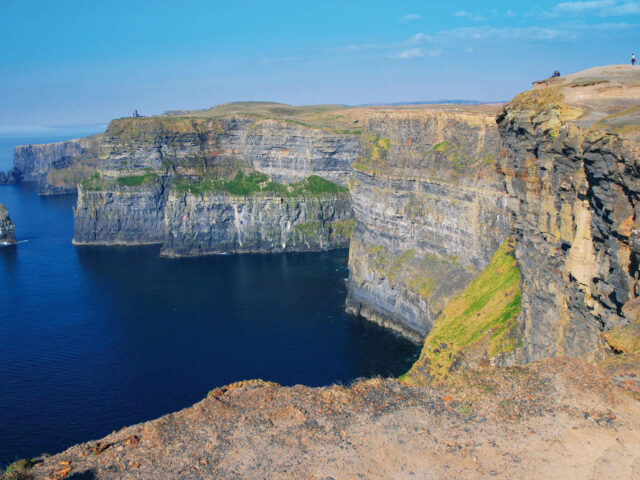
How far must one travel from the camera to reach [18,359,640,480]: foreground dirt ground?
731 inches

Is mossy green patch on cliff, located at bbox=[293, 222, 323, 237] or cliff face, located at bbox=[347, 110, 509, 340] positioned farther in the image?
mossy green patch on cliff, located at bbox=[293, 222, 323, 237]

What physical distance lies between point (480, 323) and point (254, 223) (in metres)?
92.5

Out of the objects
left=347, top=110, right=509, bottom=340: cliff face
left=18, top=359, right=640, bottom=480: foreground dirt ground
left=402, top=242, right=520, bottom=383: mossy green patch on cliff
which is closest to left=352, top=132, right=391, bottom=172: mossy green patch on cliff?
left=347, top=110, right=509, bottom=340: cliff face

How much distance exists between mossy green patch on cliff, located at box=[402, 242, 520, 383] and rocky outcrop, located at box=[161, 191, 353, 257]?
79.9 meters

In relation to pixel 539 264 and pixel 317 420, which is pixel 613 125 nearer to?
pixel 539 264

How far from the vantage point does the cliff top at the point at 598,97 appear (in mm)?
26609

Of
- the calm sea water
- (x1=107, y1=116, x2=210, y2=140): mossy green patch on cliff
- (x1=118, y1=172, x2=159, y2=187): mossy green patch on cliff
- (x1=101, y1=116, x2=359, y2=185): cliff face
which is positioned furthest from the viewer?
(x1=107, y1=116, x2=210, y2=140): mossy green patch on cliff

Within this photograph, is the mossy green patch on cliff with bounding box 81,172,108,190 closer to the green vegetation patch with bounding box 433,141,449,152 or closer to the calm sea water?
the calm sea water

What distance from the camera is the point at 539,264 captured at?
35781mm

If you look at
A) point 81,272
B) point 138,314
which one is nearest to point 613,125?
point 138,314

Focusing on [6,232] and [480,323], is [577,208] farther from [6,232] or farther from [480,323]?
[6,232]

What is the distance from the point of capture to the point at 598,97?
3206cm

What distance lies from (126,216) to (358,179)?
80.7 metres

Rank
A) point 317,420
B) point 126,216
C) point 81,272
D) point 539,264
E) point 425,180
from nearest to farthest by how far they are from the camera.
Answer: point 317,420, point 539,264, point 425,180, point 81,272, point 126,216
